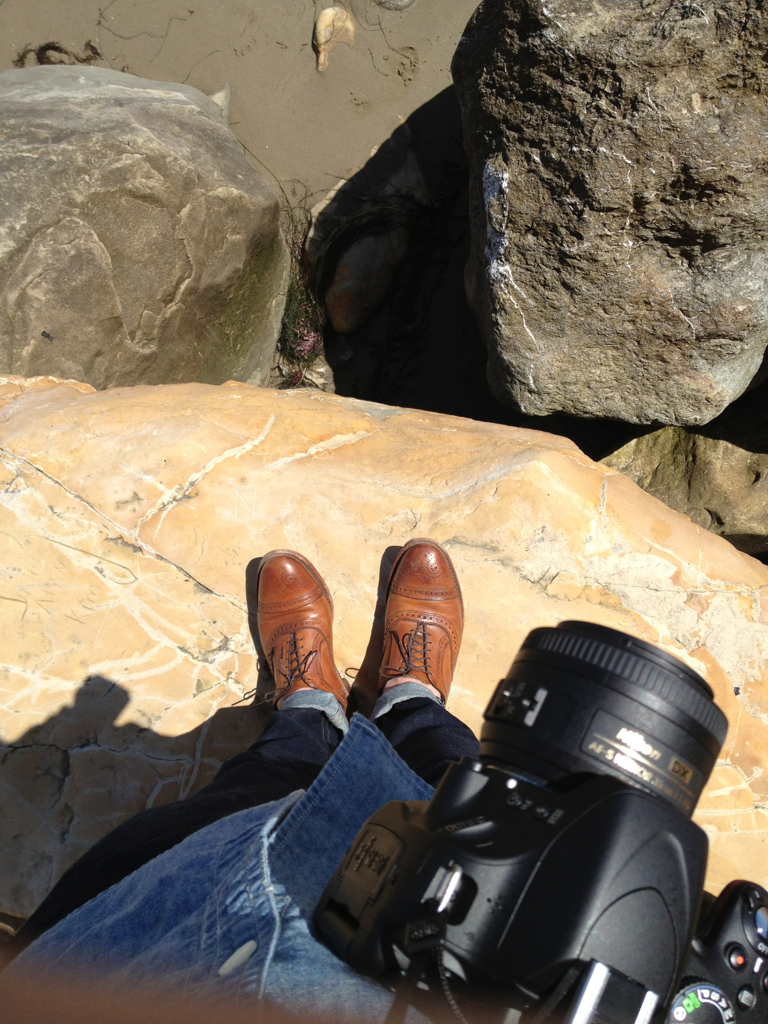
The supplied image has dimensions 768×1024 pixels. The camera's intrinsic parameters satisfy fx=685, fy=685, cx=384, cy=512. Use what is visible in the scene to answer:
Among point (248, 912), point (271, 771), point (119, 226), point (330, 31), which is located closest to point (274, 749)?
point (271, 771)

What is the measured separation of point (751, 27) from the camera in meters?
1.62

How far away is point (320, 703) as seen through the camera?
5.57 feet

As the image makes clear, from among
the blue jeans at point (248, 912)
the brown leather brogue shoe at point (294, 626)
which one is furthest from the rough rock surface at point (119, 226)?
the blue jeans at point (248, 912)

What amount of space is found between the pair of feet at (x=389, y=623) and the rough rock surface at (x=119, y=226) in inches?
45.3

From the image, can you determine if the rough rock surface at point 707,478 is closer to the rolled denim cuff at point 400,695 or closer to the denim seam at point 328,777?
the rolled denim cuff at point 400,695

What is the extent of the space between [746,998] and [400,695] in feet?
3.07

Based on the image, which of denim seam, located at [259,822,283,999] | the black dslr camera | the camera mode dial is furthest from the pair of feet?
the camera mode dial

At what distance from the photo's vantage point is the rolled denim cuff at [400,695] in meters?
1.70

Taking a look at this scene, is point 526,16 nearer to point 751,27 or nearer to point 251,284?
point 751,27

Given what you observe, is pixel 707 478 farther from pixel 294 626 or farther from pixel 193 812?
pixel 193 812

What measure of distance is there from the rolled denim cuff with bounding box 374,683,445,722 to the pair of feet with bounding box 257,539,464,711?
0.9 inches

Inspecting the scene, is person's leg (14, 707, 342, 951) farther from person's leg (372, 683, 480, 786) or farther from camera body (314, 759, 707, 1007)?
camera body (314, 759, 707, 1007)

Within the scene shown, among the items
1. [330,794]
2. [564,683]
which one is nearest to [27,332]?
[330,794]

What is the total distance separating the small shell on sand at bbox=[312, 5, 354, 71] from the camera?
3143 mm
